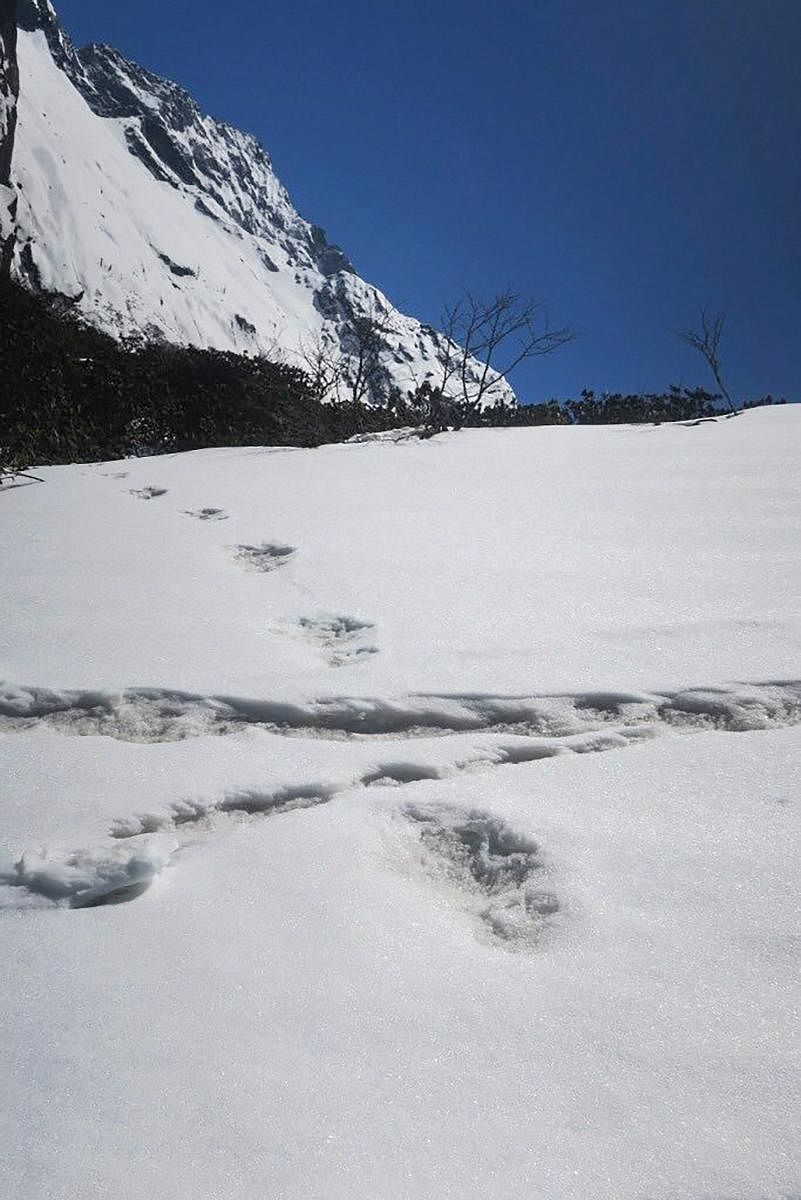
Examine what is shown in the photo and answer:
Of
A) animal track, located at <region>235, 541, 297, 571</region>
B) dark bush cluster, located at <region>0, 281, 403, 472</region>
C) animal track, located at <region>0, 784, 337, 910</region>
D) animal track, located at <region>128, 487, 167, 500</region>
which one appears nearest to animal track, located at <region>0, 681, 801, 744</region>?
animal track, located at <region>0, 784, 337, 910</region>

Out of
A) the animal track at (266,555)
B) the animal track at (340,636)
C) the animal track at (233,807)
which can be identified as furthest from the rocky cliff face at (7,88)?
the animal track at (233,807)

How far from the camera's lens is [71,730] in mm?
1244

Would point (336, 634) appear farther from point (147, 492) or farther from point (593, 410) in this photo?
point (593, 410)

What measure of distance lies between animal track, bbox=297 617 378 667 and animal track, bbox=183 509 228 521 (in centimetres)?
130

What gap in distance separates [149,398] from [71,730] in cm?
627

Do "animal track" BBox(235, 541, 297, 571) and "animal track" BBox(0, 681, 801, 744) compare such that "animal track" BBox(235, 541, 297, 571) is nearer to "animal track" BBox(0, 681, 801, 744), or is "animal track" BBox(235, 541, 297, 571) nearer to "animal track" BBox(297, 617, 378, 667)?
"animal track" BBox(297, 617, 378, 667)

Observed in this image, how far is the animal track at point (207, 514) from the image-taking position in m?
2.79

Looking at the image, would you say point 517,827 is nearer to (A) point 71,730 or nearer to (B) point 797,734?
(B) point 797,734

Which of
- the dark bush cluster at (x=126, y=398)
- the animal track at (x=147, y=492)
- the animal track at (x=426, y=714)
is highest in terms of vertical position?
the dark bush cluster at (x=126, y=398)

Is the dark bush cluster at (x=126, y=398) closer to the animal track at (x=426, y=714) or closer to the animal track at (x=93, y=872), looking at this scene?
the animal track at (x=426, y=714)

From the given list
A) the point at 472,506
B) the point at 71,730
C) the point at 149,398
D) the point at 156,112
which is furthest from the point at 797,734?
the point at 156,112

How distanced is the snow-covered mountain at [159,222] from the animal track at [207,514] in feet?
26.5

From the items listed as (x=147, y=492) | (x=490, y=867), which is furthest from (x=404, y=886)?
(x=147, y=492)

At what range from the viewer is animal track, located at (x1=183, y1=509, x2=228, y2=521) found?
279 cm
